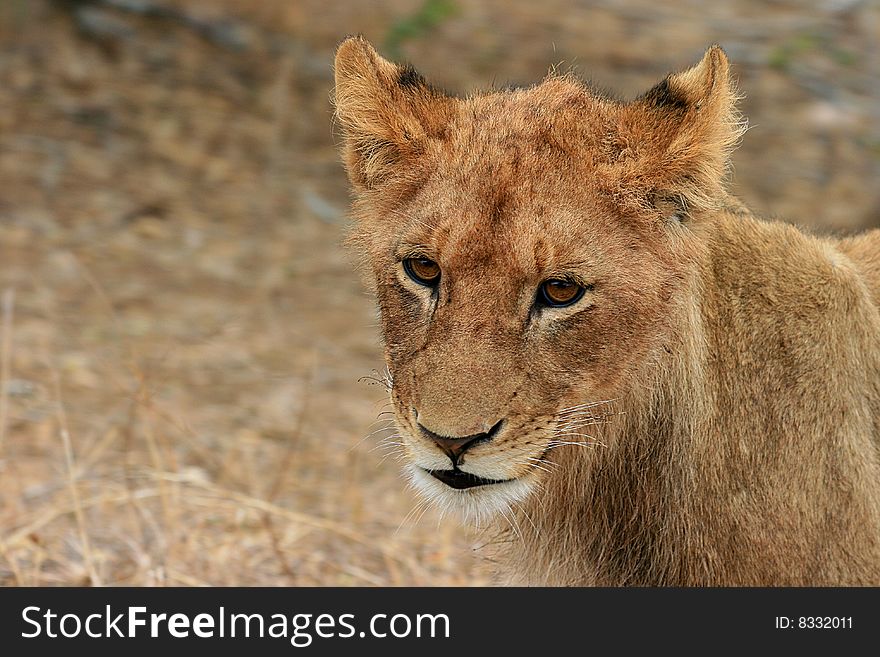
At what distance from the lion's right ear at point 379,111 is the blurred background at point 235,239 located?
1528 mm

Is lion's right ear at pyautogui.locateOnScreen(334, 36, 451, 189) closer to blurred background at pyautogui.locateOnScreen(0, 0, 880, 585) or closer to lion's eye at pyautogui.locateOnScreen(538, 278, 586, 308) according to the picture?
lion's eye at pyautogui.locateOnScreen(538, 278, 586, 308)

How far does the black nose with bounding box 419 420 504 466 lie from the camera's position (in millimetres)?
3027

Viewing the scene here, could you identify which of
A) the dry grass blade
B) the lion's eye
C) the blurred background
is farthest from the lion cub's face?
the dry grass blade

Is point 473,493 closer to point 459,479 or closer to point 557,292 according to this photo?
point 459,479

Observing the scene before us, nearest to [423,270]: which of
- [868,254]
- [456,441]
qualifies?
[456,441]

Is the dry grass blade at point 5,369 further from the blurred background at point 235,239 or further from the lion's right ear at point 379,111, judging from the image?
the lion's right ear at point 379,111

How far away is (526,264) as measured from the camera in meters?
3.09

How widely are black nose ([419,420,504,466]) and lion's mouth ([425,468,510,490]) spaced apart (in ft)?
0.20

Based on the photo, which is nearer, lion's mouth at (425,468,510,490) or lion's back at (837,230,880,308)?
lion's mouth at (425,468,510,490)

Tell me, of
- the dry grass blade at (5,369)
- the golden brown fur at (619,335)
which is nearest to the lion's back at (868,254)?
the golden brown fur at (619,335)

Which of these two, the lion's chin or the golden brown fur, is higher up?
the golden brown fur

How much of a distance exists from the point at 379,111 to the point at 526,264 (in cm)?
75

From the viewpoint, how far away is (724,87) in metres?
3.28

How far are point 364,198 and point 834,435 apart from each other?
1.50 meters
